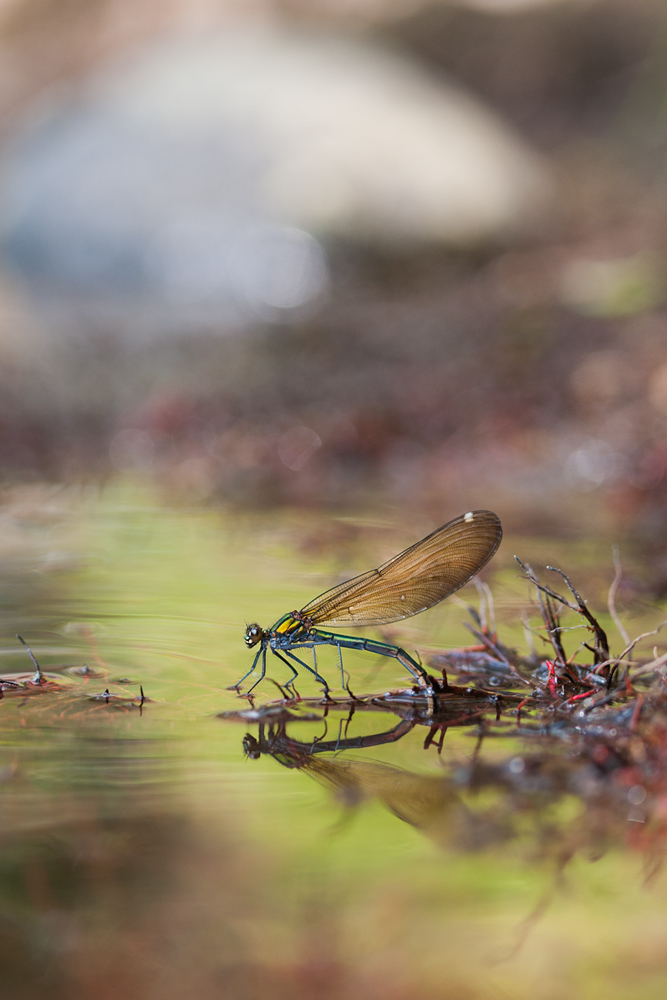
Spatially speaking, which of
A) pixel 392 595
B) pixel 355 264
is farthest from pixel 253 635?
pixel 355 264

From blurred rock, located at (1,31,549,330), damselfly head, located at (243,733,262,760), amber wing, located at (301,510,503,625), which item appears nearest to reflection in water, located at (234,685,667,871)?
damselfly head, located at (243,733,262,760)

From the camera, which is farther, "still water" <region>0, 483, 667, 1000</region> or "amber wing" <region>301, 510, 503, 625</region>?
"amber wing" <region>301, 510, 503, 625</region>

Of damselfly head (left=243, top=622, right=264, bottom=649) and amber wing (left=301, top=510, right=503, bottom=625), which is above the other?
amber wing (left=301, top=510, right=503, bottom=625)

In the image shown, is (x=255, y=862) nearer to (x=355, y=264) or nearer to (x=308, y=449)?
(x=308, y=449)

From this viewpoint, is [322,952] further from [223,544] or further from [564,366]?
[564,366]

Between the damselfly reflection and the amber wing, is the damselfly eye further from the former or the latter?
the amber wing

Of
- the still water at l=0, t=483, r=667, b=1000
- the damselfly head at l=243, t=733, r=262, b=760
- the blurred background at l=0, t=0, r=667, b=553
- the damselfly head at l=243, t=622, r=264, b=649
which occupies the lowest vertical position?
the still water at l=0, t=483, r=667, b=1000
